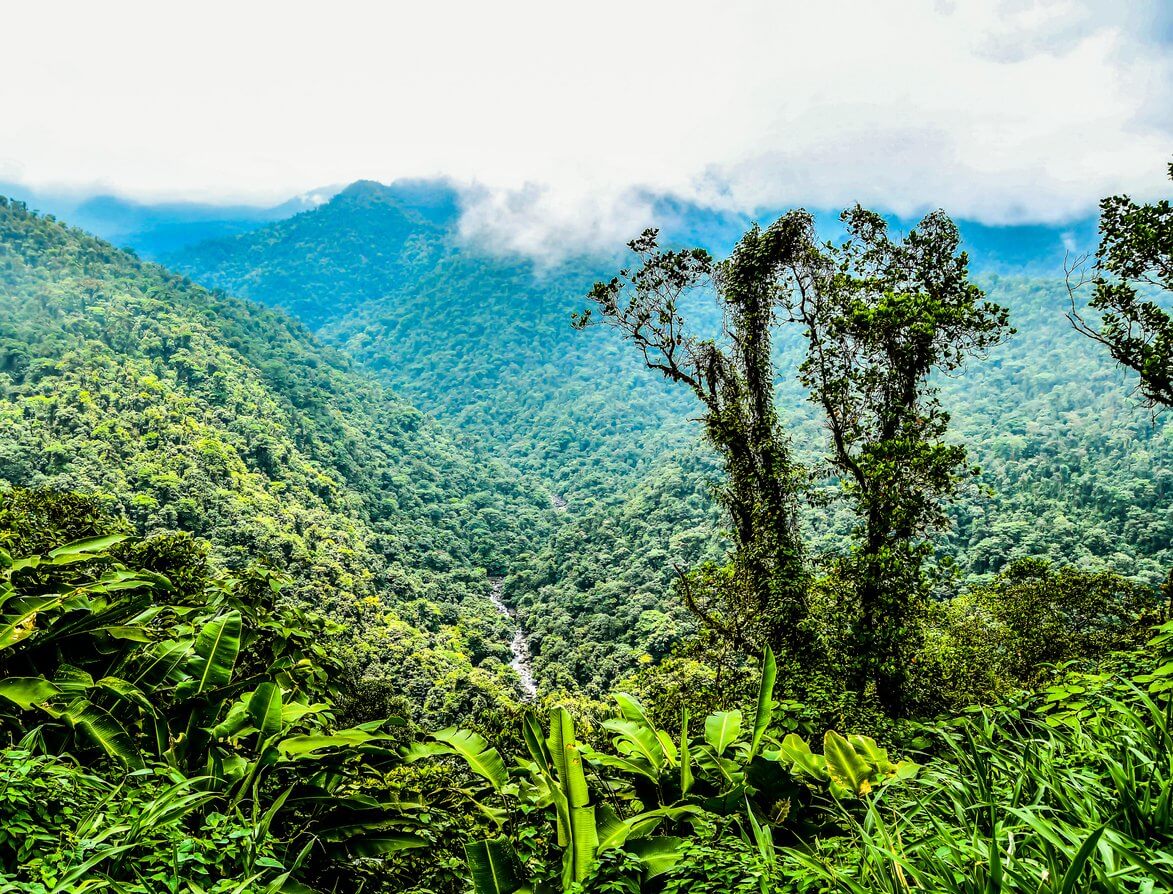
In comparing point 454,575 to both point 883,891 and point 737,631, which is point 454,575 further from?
point 883,891

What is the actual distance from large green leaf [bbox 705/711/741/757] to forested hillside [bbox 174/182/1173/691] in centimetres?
494

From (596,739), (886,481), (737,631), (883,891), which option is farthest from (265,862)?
(737,631)

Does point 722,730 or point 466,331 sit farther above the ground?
point 466,331

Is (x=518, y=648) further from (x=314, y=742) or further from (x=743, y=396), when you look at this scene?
(x=314, y=742)

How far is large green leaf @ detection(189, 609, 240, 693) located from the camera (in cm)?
284

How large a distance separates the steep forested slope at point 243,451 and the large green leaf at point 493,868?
1926 centimetres

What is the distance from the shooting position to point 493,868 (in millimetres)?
2115

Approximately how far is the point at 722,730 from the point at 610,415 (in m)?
93.7

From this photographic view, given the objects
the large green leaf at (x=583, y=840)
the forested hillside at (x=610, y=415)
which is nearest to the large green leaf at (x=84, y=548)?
the large green leaf at (x=583, y=840)

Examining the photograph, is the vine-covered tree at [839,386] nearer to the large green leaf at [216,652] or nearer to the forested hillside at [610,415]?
the forested hillside at [610,415]

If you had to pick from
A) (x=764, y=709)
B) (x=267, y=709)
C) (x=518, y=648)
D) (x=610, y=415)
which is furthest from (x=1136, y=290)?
(x=610, y=415)

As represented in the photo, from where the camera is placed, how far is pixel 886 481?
259 inches

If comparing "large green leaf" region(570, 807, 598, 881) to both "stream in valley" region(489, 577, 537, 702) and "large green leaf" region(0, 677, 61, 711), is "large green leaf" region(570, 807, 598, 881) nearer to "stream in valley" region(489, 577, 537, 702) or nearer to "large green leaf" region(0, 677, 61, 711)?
"large green leaf" region(0, 677, 61, 711)

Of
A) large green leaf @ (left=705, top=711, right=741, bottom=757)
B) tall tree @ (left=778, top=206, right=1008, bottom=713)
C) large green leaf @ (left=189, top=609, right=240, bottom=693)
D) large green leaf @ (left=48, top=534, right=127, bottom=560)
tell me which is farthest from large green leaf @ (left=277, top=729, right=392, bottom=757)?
tall tree @ (left=778, top=206, right=1008, bottom=713)
